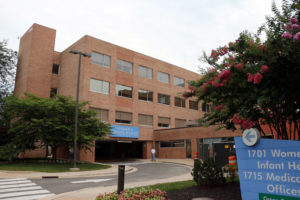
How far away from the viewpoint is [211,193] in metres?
7.47

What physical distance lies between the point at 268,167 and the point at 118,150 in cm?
3586

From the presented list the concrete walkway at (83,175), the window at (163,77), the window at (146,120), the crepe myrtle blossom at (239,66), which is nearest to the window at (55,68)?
the window at (146,120)

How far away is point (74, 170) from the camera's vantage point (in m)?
17.7

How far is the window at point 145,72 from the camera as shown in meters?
35.5

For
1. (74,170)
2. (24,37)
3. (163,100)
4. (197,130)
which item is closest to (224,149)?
(197,130)

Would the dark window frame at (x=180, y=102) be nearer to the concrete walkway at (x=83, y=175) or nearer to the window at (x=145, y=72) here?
the window at (x=145, y=72)

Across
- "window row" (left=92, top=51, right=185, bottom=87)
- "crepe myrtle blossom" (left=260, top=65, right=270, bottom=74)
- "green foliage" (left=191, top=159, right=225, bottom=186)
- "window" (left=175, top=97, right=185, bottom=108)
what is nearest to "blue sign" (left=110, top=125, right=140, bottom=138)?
"window row" (left=92, top=51, right=185, bottom=87)

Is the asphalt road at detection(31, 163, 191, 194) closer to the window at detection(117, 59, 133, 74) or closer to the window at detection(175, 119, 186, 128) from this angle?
the window at detection(117, 59, 133, 74)

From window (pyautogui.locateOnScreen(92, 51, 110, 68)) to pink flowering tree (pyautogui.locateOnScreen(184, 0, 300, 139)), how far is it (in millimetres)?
25085

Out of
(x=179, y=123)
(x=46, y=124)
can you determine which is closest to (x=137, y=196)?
(x=46, y=124)

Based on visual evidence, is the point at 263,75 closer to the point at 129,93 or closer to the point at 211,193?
the point at 211,193

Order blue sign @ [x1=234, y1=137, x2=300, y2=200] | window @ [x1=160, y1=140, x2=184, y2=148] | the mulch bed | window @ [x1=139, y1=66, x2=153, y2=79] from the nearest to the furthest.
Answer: blue sign @ [x1=234, y1=137, x2=300, y2=200] → the mulch bed → window @ [x1=160, y1=140, x2=184, y2=148] → window @ [x1=139, y1=66, x2=153, y2=79]

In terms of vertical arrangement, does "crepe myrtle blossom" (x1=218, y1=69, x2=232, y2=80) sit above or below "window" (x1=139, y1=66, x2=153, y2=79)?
below

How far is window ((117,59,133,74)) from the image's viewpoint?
→ 108ft
